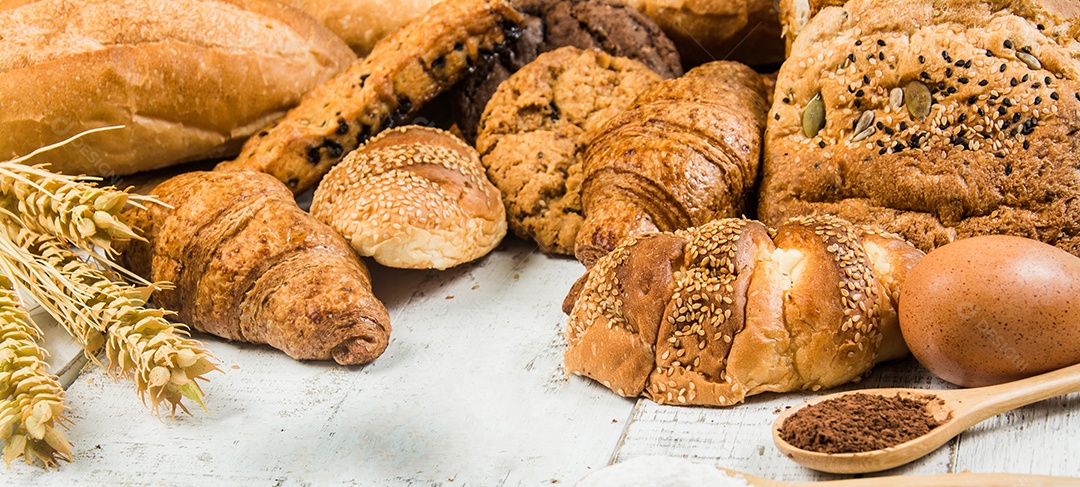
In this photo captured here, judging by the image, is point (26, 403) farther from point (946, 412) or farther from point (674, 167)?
point (946, 412)

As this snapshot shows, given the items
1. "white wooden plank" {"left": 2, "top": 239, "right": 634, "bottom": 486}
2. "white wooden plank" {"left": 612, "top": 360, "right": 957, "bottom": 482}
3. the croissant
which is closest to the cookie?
"white wooden plank" {"left": 2, "top": 239, "right": 634, "bottom": 486}

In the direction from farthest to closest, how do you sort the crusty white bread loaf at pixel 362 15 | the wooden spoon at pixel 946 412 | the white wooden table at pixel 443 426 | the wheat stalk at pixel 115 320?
the crusty white bread loaf at pixel 362 15
the wheat stalk at pixel 115 320
the white wooden table at pixel 443 426
the wooden spoon at pixel 946 412

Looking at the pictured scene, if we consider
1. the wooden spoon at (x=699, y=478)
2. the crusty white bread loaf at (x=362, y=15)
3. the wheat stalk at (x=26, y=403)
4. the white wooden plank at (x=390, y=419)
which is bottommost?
the white wooden plank at (x=390, y=419)

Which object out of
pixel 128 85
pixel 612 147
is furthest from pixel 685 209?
pixel 128 85

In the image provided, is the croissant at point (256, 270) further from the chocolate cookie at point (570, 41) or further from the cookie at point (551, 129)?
the chocolate cookie at point (570, 41)

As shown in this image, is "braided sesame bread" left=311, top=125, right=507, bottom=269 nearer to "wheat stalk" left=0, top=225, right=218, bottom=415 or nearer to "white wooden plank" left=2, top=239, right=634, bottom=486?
"white wooden plank" left=2, top=239, right=634, bottom=486

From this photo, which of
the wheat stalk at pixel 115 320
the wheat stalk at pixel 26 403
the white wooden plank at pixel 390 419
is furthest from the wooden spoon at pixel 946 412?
the wheat stalk at pixel 26 403

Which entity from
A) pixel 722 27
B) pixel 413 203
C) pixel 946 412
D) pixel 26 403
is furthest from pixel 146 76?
pixel 946 412

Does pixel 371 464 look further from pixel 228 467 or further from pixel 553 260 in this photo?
pixel 553 260
